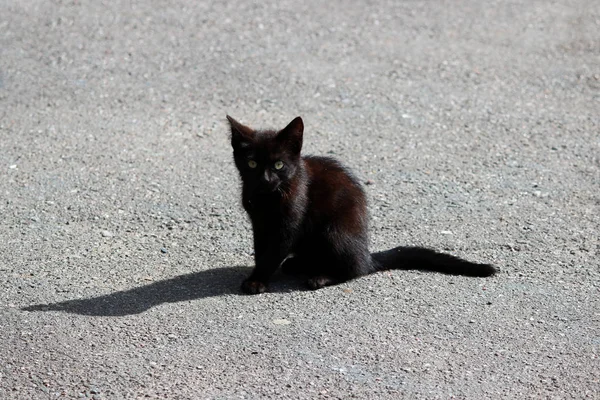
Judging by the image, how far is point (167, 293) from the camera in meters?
5.47

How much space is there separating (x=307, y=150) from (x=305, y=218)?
2.31 m

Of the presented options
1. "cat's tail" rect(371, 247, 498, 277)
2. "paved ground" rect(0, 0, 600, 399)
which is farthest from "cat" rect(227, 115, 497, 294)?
"paved ground" rect(0, 0, 600, 399)

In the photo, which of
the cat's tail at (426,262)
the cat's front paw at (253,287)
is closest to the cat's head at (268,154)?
the cat's front paw at (253,287)

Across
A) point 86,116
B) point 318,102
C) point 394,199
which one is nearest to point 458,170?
point 394,199

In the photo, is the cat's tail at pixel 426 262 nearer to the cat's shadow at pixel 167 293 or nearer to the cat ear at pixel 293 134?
the cat's shadow at pixel 167 293

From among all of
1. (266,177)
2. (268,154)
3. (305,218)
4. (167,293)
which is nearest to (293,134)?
(268,154)

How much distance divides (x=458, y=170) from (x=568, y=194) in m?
0.94

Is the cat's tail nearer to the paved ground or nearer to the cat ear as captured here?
the paved ground

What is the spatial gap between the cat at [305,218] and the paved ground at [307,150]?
14 cm

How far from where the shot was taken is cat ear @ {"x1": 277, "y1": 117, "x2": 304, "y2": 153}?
210 inches

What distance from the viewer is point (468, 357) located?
475 cm

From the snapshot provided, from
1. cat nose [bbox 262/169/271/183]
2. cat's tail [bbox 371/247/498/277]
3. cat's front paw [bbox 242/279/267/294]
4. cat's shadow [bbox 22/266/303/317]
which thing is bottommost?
cat's shadow [bbox 22/266/303/317]

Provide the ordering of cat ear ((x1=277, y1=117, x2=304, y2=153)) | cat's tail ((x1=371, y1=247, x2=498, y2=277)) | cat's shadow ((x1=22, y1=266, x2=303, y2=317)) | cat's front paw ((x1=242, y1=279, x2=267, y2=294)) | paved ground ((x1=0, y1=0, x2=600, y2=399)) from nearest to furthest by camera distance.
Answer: paved ground ((x1=0, y1=0, x2=600, y2=399)) < cat's shadow ((x1=22, y1=266, x2=303, y2=317)) < cat ear ((x1=277, y1=117, x2=304, y2=153)) < cat's front paw ((x1=242, y1=279, x2=267, y2=294)) < cat's tail ((x1=371, y1=247, x2=498, y2=277))

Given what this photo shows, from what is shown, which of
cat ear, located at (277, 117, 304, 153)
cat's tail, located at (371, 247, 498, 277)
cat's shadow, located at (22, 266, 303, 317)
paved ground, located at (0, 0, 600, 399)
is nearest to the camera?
paved ground, located at (0, 0, 600, 399)
